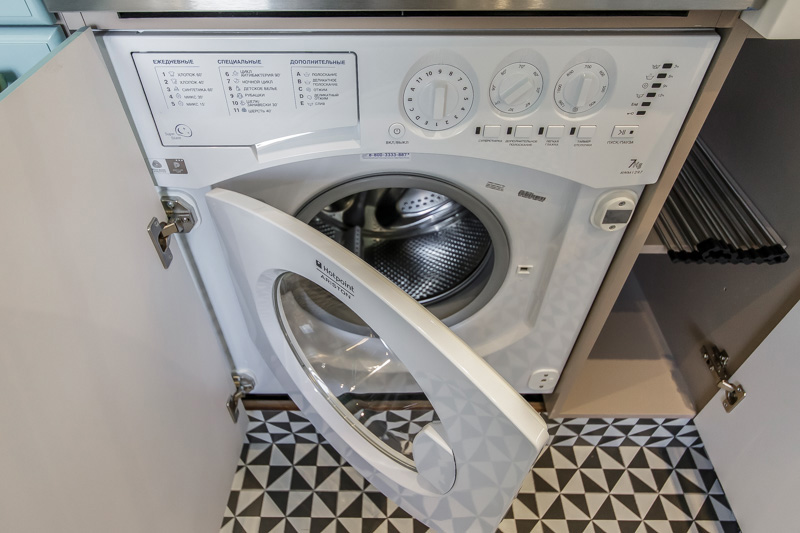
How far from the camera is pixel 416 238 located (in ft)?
3.90

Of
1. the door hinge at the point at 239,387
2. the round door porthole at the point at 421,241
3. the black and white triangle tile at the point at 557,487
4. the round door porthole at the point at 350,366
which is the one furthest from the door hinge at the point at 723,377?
the door hinge at the point at 239,387

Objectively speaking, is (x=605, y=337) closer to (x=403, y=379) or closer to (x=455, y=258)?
(x=455, y=258)

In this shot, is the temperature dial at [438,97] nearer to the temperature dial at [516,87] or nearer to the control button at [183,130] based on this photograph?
the temperature dial at [516,87]

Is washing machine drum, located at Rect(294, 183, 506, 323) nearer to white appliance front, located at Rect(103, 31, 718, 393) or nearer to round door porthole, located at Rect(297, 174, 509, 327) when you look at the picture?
round door porthole, located at Rect(297, 174, 509, 327)

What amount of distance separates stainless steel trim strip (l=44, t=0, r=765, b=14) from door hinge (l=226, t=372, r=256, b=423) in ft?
2.44

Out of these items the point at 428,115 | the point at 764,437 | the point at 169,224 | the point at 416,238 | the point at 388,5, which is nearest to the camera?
the point at 388,5

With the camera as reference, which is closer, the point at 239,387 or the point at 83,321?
the point at 83,321

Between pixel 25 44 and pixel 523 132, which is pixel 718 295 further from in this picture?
pixel 25 44

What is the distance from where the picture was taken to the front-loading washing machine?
25.1 inches

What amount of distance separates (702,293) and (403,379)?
0.67 metres

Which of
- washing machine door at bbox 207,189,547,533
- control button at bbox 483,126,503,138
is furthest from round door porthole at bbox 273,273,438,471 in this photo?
control button at bbox 483,126,503,138

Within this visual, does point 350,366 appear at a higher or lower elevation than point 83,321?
lower

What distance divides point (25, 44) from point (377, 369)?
676 mm

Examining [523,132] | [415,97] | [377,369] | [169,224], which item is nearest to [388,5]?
[415,97]
